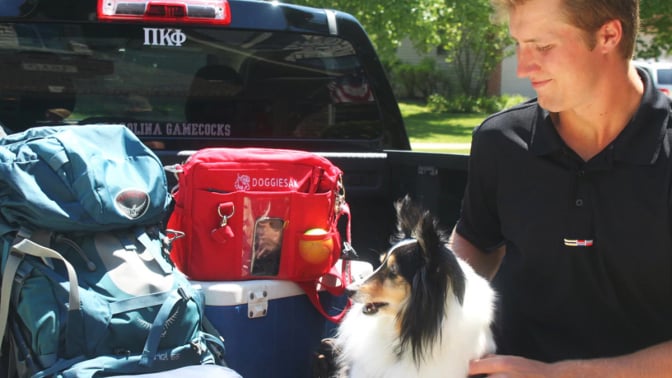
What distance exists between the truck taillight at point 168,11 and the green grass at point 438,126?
1052cm

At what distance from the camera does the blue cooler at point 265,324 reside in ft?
9.00

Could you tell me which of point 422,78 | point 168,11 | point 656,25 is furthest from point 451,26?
point 168,11

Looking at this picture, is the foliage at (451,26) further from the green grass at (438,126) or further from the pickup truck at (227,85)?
the pickup truck at (227,85)

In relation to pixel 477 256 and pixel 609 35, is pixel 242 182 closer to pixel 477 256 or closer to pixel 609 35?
pixel 477 256

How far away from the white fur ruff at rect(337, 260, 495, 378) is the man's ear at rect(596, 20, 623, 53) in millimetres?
864

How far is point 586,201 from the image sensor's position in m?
2.38

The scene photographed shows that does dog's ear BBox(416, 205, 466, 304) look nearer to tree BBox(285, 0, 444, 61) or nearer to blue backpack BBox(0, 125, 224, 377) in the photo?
blue backpack BBox(0, 125, 224, 377)

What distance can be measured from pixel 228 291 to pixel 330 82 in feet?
4.73

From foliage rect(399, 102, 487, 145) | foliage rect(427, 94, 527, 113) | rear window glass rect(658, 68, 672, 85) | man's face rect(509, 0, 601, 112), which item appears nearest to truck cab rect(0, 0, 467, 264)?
man's face rect(509, 0, 601, 112)

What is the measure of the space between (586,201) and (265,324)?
4.08 ft

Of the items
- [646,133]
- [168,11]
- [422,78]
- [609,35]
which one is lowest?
[422,78]

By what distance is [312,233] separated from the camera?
2.89 metres

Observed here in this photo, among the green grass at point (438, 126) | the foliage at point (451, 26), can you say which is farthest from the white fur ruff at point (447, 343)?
the green grass at point (438, 126)

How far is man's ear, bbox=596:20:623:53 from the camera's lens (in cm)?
230
